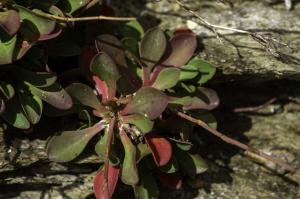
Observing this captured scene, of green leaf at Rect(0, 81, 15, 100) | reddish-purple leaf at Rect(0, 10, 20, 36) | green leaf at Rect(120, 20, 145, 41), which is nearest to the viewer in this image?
reddish-purple leaf at Rect(0, 10, 20, 36)

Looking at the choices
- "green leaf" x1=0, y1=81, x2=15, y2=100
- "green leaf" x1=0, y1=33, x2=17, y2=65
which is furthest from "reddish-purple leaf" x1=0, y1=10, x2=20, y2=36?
"green leaf" x1=0, y1=81, x2=15, y2=100

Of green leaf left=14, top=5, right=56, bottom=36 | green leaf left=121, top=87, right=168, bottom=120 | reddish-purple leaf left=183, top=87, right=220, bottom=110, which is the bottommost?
reddish-purple leaf left=183, top=87, right=220, bottom=110

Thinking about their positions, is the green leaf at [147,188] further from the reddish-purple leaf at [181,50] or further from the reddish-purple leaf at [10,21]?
the reddish-purple leaf at [10,21]

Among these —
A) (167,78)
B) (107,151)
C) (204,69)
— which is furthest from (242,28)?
(107,151)

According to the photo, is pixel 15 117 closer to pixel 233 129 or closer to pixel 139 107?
pixel 139 107

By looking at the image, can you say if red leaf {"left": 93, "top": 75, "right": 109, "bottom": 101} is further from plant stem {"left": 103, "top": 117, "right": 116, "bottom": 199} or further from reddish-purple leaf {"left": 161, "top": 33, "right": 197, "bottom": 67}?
reddish-purple leaf {"left": 161, "top": 33, "right": 197, "bottom": 67}

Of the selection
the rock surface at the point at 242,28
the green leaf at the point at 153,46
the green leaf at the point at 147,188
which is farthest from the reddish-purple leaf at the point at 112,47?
the green leaf at the point at 147,188

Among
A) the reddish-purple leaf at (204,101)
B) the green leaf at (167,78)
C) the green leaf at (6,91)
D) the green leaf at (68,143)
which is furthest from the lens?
the reddish-purple leaf at (204,101)

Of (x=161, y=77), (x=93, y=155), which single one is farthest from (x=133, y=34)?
(x=93, y=155)
